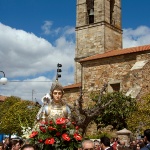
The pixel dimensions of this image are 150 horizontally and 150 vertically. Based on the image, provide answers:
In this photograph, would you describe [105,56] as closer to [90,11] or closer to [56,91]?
[90,11]

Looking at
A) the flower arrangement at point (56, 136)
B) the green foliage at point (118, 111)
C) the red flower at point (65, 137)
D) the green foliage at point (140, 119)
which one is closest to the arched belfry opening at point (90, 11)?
the green foliage at point (118, 111)

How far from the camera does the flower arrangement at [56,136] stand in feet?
19.2

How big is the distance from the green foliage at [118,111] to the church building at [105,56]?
4.19 feet

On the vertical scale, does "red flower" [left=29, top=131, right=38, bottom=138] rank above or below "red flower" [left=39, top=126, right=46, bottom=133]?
below

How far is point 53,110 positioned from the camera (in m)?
6.55

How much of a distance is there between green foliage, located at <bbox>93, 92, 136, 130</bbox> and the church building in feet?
4.19

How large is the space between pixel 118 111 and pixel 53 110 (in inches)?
767

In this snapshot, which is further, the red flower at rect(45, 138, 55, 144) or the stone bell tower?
the stone bell tower

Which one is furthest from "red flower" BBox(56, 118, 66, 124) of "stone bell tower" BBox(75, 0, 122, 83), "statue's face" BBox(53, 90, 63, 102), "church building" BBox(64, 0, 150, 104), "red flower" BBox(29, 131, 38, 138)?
"stone bell tower" BBox(75, 0, 122, 83)

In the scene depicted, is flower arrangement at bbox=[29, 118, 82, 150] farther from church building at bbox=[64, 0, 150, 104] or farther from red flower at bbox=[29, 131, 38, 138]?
church building at bbox=[64, 0, 150, 104]

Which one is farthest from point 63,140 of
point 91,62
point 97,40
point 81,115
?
point 97,40

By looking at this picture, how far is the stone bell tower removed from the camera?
3988 centimetres

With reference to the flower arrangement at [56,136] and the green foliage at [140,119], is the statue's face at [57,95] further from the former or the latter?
the green foliage at [140,119]

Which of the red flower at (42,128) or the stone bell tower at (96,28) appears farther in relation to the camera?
the stone bell tower at (96,28)
